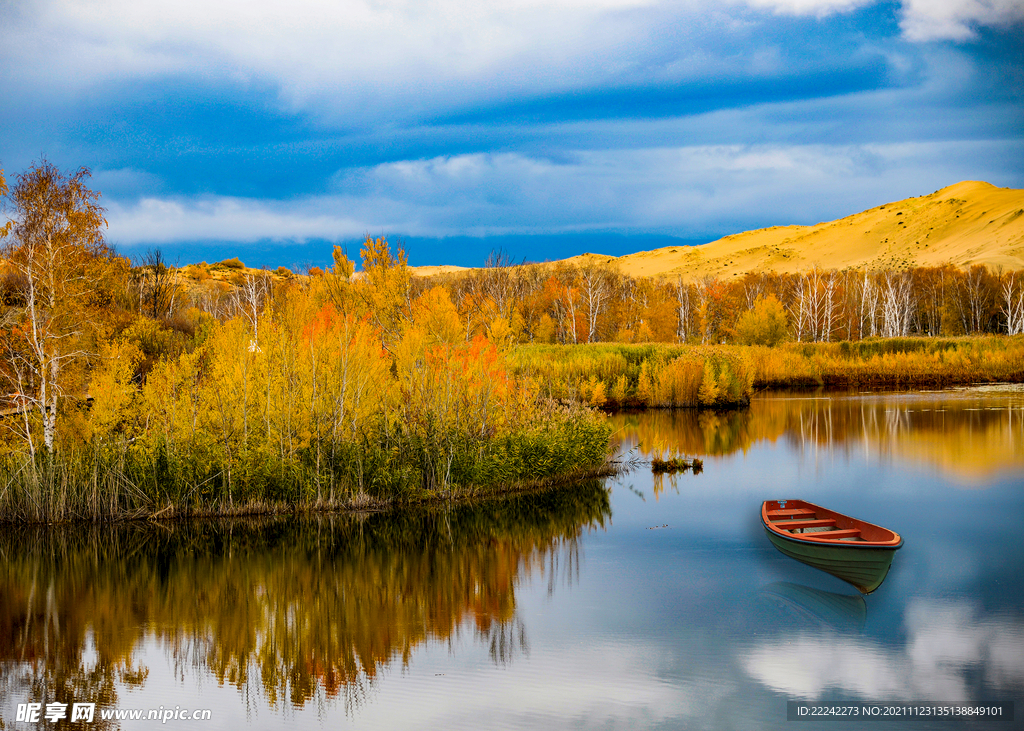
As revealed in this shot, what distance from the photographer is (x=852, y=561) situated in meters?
10.2

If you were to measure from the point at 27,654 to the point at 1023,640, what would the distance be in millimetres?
11163

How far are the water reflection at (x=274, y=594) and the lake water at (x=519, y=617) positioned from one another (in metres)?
0.04

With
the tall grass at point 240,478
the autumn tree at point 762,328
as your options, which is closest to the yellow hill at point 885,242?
the autumn tree at point 762,328

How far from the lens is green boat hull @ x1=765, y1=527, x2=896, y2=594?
32.7 feet

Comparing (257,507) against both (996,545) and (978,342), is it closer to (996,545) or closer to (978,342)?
(996,545)

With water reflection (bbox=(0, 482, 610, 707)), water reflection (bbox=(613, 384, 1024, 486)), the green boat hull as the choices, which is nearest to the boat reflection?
the green boat hull

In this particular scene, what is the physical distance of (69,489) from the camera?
13.9 m

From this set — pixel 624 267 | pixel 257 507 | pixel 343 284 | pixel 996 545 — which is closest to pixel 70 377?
pixel 257 507

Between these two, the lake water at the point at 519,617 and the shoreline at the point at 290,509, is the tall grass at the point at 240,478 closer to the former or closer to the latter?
the shoreline at the point at 290,509

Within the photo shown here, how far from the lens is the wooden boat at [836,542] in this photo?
32.9 ft

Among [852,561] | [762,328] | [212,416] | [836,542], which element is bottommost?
[852,561]

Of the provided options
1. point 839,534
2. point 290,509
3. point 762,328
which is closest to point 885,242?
point 762,328

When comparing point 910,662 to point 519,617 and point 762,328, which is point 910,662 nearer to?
point 519,617

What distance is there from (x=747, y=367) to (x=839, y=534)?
25.5 meters
